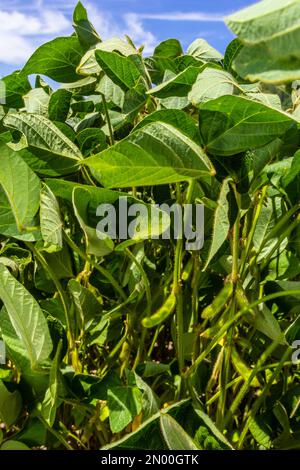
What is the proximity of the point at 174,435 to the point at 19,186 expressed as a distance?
0.23 m

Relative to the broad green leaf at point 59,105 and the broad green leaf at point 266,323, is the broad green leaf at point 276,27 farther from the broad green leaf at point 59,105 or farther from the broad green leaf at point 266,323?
the broad green leaf at point 59,105

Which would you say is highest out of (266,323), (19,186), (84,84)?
(84,84)

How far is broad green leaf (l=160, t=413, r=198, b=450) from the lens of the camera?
0.45 meters

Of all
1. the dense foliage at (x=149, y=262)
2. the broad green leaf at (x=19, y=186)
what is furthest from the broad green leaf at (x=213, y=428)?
the broad green leaf at (x=19, y=186)

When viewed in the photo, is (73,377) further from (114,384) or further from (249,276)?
(249,276)

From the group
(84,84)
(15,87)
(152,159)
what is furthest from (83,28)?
(152,159)

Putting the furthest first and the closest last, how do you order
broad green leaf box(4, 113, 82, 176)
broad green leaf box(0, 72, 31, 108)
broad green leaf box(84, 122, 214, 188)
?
1. broad green leaf box(0, 72, 31, 108)
2. broad green leaf box(4, 113, 82, 176)
3. broad green leaf box(84, 122, 214, 188)

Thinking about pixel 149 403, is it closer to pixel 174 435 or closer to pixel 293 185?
pixel 174 435

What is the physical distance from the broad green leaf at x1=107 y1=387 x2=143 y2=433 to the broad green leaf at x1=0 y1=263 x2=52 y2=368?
0.07 meters

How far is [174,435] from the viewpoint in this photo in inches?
17.8

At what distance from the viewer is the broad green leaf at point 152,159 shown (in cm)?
44

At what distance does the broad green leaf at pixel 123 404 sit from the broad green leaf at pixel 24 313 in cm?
7

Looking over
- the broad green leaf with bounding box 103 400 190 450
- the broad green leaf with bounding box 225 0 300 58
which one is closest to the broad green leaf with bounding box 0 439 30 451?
the broad green leaf with bounding box 103 400 190 450
